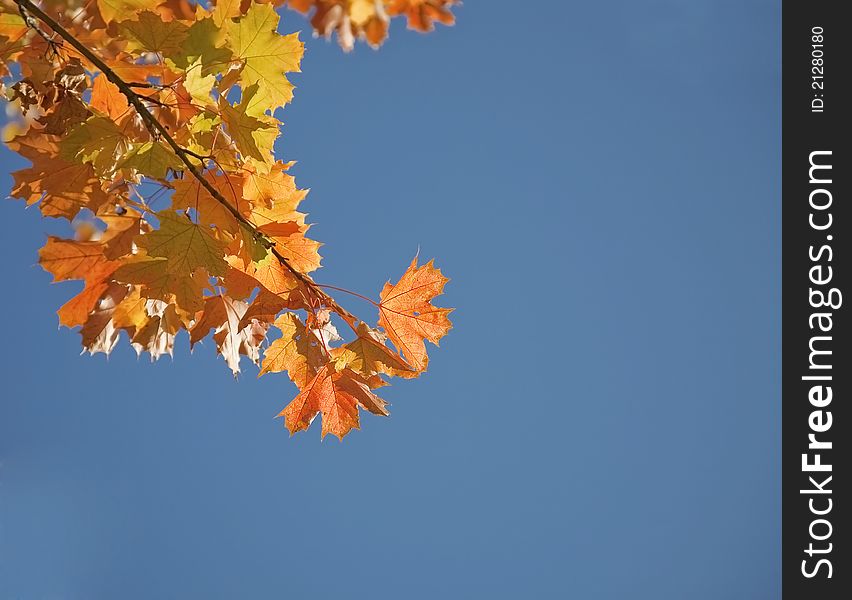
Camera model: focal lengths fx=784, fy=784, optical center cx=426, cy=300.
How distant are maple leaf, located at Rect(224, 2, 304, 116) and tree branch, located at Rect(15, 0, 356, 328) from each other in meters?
0.09

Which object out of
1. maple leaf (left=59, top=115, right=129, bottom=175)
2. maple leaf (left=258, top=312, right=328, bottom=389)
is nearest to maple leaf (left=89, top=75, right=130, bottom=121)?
maple leaf (left=59, top=115, right=129, bottom=175)

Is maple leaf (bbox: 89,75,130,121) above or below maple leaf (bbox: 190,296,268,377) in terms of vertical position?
above

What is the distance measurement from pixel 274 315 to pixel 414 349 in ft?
0.52

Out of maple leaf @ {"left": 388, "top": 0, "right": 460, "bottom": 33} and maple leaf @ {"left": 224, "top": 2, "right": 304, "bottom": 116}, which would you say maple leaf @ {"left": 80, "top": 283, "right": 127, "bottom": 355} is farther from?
maple leaf @ {"left": 388, "top": 0, "right": 460, "bottom": 33}

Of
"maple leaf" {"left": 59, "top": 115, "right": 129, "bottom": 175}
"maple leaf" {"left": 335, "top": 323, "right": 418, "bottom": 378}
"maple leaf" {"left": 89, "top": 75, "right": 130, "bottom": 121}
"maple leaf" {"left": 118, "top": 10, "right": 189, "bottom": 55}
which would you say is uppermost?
"maple leaf" {"left": 89, "top": 75, "right": 130, "bottom": 121}

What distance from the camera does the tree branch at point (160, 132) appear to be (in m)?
0.58

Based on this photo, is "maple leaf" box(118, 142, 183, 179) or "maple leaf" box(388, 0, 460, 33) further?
"maple leaf" box(388, 0, 460, 33)

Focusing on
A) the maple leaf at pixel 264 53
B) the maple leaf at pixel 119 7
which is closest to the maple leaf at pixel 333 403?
the maple leaf at pixel 264 53

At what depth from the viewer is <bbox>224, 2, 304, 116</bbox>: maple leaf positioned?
654 mm

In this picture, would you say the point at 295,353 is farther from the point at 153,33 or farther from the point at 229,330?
the point at 153,33

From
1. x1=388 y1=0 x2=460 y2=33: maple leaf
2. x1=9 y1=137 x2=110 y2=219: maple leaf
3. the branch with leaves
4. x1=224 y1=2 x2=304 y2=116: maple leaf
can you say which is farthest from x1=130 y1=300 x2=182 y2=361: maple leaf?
x1=388 y1=0 x2=460 y2=33: maple leaf
